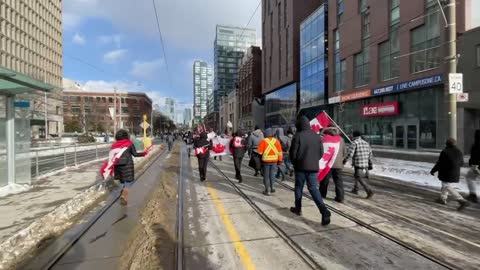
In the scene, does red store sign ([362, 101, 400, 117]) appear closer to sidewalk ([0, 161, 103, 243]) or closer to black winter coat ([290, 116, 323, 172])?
sidewalk ([0, 161, 103, 243])

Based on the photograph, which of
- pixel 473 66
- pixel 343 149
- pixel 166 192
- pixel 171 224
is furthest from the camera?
pixel 473 66

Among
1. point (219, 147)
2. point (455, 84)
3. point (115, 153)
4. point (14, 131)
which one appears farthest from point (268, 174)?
point (219, 147)

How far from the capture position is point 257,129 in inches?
496

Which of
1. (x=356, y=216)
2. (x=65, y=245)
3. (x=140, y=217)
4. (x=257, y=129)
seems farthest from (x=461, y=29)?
(x=65, y=245)

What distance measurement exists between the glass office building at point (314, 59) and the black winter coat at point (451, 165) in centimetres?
3577

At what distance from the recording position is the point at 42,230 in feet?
21.6

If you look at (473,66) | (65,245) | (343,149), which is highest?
(473,66)

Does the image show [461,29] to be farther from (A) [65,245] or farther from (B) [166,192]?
(A) [65,245]

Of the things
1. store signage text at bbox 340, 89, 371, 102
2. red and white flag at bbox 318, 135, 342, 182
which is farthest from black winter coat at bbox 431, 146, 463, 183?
store signage text at bbox 340, 89, 371, 102

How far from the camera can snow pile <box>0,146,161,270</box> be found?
17.4 ft

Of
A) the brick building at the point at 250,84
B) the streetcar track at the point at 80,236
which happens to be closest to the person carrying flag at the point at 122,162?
the streetcar track at the point at 80,236

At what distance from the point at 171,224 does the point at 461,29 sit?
25.4 metres

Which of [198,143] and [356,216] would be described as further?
[198,143]

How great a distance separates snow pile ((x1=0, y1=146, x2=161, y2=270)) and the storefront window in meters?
44.1
